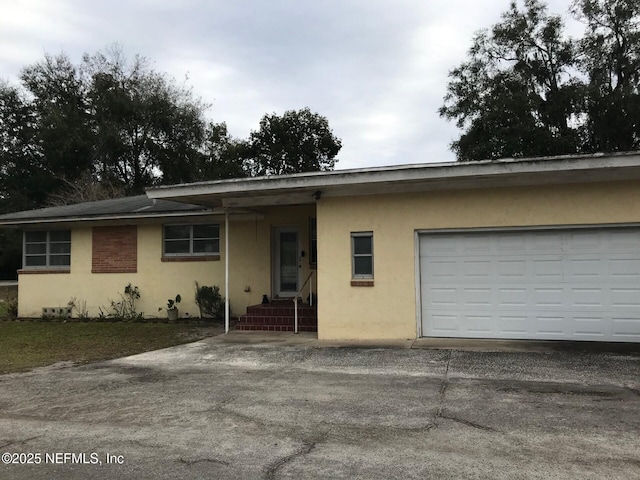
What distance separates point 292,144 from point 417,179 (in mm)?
31649

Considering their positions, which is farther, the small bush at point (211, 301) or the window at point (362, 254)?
the small bush at point (211, 301)

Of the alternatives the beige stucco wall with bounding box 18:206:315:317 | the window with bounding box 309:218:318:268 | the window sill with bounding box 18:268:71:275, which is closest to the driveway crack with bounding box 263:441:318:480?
the window with bounding box 309:218:318:268

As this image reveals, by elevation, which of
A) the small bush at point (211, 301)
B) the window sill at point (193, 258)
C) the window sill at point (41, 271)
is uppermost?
the window sill at point (193, 258)

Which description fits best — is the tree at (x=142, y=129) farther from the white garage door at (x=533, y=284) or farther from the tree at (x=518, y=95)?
the white garage door at (x=533, y=284)

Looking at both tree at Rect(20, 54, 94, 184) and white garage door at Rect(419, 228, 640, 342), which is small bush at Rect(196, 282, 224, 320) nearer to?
white garage door at Rect(419, 228, 640, 342)

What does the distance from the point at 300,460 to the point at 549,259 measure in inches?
270

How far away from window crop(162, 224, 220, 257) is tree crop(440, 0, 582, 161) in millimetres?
16297

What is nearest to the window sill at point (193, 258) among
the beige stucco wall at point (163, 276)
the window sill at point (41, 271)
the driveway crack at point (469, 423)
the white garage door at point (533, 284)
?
the beige stucco wall at point (163, 276)

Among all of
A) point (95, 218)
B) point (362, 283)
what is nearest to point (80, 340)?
point (95, 218)

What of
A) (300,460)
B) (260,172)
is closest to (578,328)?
(300,460)

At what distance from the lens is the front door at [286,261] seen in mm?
13648

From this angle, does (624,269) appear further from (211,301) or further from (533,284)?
(211,301)

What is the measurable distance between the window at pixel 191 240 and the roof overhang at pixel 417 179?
3.22 metres

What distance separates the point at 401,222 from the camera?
9969mm
